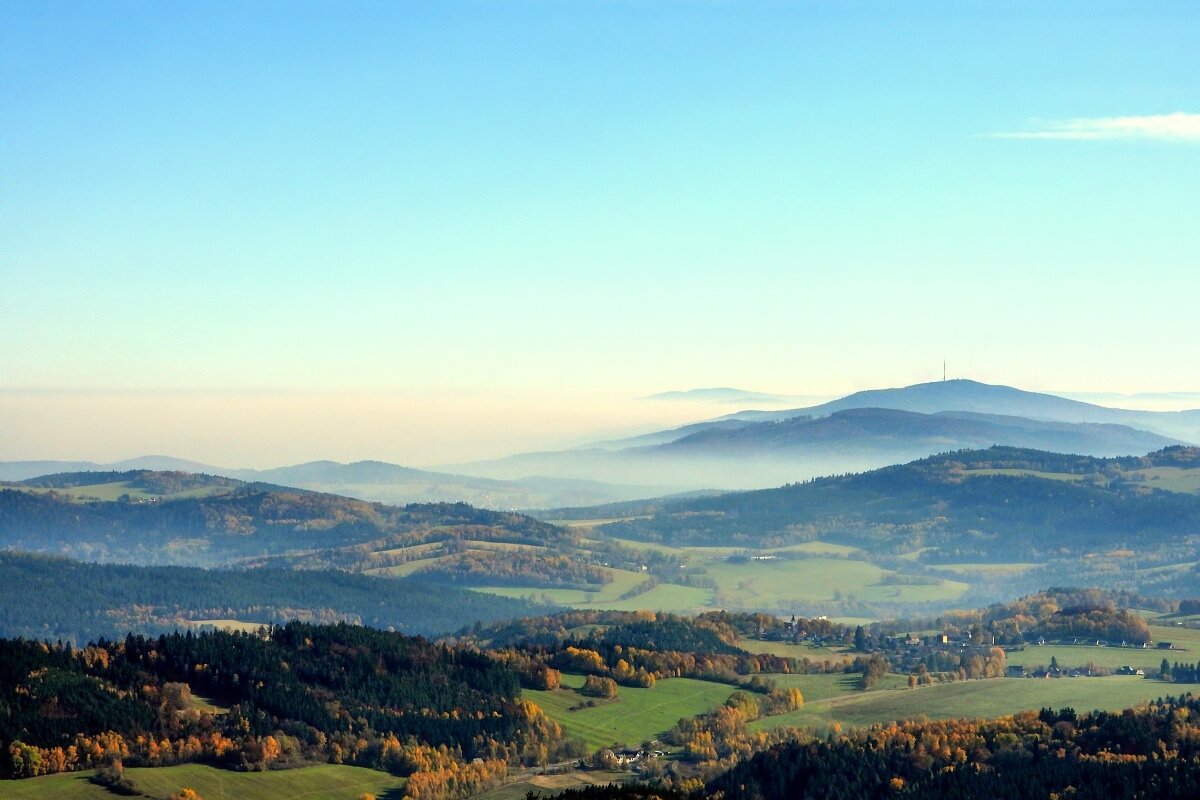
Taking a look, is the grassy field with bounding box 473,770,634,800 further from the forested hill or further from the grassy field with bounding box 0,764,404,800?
the grassy field with bounding box 0,764,404,800

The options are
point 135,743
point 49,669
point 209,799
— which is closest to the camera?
point 209,799

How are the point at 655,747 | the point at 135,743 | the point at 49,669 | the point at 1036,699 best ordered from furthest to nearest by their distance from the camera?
the point at 1036,699, the point at 655,747, the point at 49,669, the point at 135,743

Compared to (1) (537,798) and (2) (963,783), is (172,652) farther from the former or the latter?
(2) (963,783)

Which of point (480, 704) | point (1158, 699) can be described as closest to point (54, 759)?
point (480, 704)

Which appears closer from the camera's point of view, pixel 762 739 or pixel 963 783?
pixel 963 783

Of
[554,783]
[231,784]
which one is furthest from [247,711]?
[554,783]

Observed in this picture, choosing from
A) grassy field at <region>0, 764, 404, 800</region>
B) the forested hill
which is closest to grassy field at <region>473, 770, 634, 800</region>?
the forested hill

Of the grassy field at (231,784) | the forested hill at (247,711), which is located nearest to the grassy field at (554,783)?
the forested hill at (247,711)
